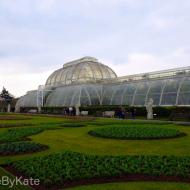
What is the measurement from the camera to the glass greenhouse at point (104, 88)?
51.8m

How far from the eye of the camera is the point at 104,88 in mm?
71562

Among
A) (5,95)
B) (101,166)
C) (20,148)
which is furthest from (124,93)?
(5,95)

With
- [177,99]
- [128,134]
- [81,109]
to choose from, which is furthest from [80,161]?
[81,109]

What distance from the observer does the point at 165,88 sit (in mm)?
53031

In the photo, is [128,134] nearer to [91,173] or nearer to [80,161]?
[80,161]

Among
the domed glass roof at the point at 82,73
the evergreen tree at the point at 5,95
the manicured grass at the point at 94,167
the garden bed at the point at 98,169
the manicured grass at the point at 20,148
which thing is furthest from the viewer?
the evergreen tree at the point at 5,95

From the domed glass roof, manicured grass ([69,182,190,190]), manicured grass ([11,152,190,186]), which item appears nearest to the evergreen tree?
the domed glass roof

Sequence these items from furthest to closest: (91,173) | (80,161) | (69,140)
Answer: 1. (69,140)
2. (80,161)
3. (91,173)

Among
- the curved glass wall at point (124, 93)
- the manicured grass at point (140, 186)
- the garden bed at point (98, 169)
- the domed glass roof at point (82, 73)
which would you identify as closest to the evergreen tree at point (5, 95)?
the domed glass roof at point (82, 73)

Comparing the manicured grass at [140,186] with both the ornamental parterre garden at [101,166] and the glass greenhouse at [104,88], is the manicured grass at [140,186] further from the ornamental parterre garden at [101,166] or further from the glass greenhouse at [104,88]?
the glass greenhouse at [104,88]

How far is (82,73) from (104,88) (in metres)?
13.6

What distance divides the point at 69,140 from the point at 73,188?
31.1 ft

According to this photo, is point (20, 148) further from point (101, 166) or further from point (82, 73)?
point (82, 73)

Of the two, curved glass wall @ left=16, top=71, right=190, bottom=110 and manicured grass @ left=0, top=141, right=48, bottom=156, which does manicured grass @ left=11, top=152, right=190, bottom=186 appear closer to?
manicured grass @ left=0, top=141, right=48, bottom=156
